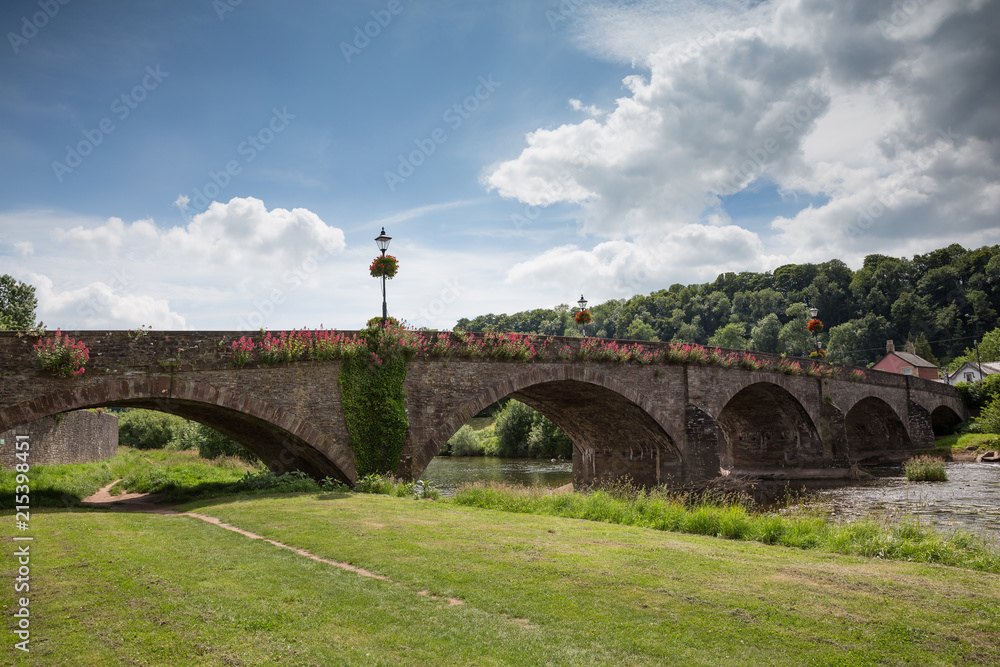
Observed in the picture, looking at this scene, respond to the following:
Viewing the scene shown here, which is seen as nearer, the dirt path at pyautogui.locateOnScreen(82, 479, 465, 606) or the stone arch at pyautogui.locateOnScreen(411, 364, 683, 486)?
the dirt path at pyautogui.locateOnScreen(82, 479, 465, 606)

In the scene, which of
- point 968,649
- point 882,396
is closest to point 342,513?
point 968,649

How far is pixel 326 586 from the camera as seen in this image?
21.3ft

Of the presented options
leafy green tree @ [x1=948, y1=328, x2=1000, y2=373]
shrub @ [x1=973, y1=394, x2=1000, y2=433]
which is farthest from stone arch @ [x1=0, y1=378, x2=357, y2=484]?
leafy green tree @ [x1=948, y1=328, x2=1000, y2=373]

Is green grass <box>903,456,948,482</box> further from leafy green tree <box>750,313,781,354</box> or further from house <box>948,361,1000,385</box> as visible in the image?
leafy green tree <box>750,313,781,354</box>

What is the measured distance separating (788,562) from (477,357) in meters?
11.9

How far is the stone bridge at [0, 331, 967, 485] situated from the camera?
13539 mm

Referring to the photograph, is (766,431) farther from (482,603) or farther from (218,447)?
(482,603)

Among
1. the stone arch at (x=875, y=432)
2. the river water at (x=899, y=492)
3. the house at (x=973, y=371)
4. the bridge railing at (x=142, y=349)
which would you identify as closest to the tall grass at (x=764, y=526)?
the river water at (x=899, y=492)

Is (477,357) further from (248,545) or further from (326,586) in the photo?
(326,586)

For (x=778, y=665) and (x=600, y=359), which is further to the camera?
(x=600, y=359)

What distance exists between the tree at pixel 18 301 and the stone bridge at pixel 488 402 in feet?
96.5

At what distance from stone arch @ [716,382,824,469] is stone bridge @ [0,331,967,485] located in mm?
67

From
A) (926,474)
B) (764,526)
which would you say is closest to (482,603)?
(764,526)

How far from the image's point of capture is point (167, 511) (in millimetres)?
13508
